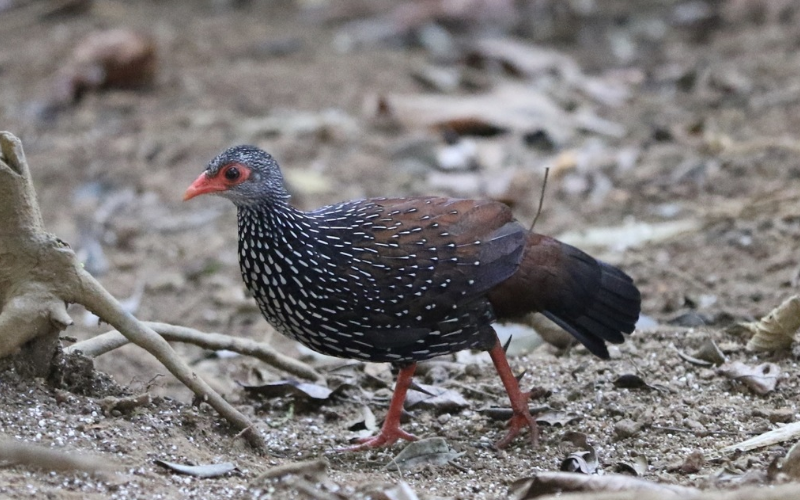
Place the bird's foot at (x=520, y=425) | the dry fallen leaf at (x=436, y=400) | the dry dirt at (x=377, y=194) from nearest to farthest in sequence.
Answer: the dry dirt at (x=377, y=194) → the bird's foot at (x=520, y=425) → the dry fallen leaf at (x=436, y=400)

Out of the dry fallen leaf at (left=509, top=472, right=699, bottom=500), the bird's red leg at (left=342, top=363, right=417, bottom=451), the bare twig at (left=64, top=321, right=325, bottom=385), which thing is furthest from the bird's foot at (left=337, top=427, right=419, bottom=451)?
the dry fallen leaf at (left=509, top=472, right=699, bottom=500)

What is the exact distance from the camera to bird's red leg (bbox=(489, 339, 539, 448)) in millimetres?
5012

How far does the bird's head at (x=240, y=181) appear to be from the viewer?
5.11m

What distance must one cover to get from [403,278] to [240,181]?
886 millimetres

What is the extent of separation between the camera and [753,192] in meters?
8.12

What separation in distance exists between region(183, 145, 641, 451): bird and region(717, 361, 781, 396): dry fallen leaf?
518 mm

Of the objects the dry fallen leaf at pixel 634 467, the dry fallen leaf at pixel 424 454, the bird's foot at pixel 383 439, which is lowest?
the bird's foot at pixel 383 439

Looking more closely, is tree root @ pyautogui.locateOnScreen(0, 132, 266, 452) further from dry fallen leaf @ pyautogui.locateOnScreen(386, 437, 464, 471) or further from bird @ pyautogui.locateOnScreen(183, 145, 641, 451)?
dry fallen leaf @ pyautogui.locateOnScreen(386, 437, 464, 471)

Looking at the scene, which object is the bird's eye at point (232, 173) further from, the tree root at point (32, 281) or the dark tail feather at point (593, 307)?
the dark tail feather at point (593, 307)

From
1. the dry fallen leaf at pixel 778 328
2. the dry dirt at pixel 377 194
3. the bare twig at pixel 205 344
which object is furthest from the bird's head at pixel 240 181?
the dry fallen leaf at pixel 778 328

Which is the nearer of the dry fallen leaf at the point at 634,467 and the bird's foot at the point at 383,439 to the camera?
the dry fallen leaf at the point at 634,467

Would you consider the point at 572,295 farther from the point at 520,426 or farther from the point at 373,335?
the point at 373,335

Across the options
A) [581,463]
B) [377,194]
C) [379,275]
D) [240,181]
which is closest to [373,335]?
[379,275]

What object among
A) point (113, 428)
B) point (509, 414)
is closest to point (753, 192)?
point (509, 414)
